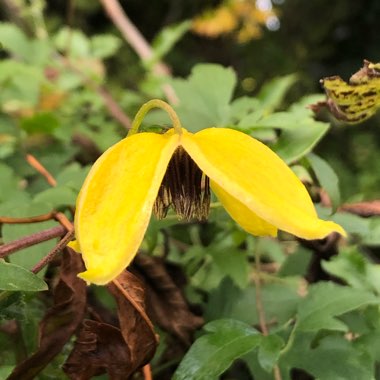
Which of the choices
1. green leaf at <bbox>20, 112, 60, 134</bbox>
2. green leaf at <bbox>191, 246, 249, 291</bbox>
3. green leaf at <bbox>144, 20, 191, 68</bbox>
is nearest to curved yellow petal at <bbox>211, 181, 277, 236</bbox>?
green leaf at <bbox>191, 246, 249, 291</bbox>

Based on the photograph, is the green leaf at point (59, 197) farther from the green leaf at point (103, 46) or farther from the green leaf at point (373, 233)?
the green leaf at point (103, 46)

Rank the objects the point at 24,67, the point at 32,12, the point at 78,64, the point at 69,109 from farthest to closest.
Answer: the point at 32,12 < the point at 78,64 < the point at 69,109 < the point at 24,67

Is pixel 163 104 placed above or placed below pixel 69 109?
above

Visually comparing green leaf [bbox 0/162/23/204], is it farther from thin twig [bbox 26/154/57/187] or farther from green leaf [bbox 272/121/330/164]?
green leaf [bbox 272/121/330/164]

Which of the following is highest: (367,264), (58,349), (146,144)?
(146,144)

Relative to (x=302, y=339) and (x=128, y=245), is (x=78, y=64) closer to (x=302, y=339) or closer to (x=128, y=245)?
(x=302, y=339)

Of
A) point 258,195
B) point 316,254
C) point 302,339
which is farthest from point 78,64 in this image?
point 258,195
